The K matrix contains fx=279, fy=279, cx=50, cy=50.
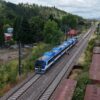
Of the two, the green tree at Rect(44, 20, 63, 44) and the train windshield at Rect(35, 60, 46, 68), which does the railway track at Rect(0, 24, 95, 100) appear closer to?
the train windshield at Rect(35, 60, 46, 68)

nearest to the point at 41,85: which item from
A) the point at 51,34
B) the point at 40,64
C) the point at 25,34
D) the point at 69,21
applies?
the point at 40,64

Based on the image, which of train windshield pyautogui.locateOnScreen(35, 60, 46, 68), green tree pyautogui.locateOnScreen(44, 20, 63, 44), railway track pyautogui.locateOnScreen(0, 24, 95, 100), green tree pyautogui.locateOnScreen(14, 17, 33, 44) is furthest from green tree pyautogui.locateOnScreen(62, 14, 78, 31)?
train windshield pyautogui.locateOnScreen(35, 60, 46, 68)

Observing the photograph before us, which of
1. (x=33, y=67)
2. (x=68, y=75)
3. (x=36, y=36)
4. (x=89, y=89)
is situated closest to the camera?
(x=89, y=89)

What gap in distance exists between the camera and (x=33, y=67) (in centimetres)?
5691

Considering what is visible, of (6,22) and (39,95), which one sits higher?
(6,22)

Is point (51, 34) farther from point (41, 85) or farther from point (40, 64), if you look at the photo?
point (41, 85)

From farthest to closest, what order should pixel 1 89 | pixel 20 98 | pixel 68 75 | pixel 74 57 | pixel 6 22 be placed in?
pixel 6 22, pixel 74 57, pixel 68 75, pixel 1 89, pixel 20 98

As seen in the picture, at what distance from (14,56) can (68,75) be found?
30828 millimetres

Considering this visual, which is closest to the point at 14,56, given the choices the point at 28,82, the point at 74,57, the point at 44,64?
the point at 74,57

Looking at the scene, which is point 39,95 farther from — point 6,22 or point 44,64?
point 6,22

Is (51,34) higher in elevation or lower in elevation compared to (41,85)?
higher

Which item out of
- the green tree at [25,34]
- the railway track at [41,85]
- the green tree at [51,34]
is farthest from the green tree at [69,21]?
the railway track at [41,85]

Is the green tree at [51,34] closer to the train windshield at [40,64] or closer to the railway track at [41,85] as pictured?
the railway track at [41,85]

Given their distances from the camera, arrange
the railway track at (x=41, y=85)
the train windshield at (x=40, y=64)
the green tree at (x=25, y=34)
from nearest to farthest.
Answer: the railway track at (x=41, y=85)
the train windshield at (x=40, y=64)
the green tree at (x=25, y=34)
